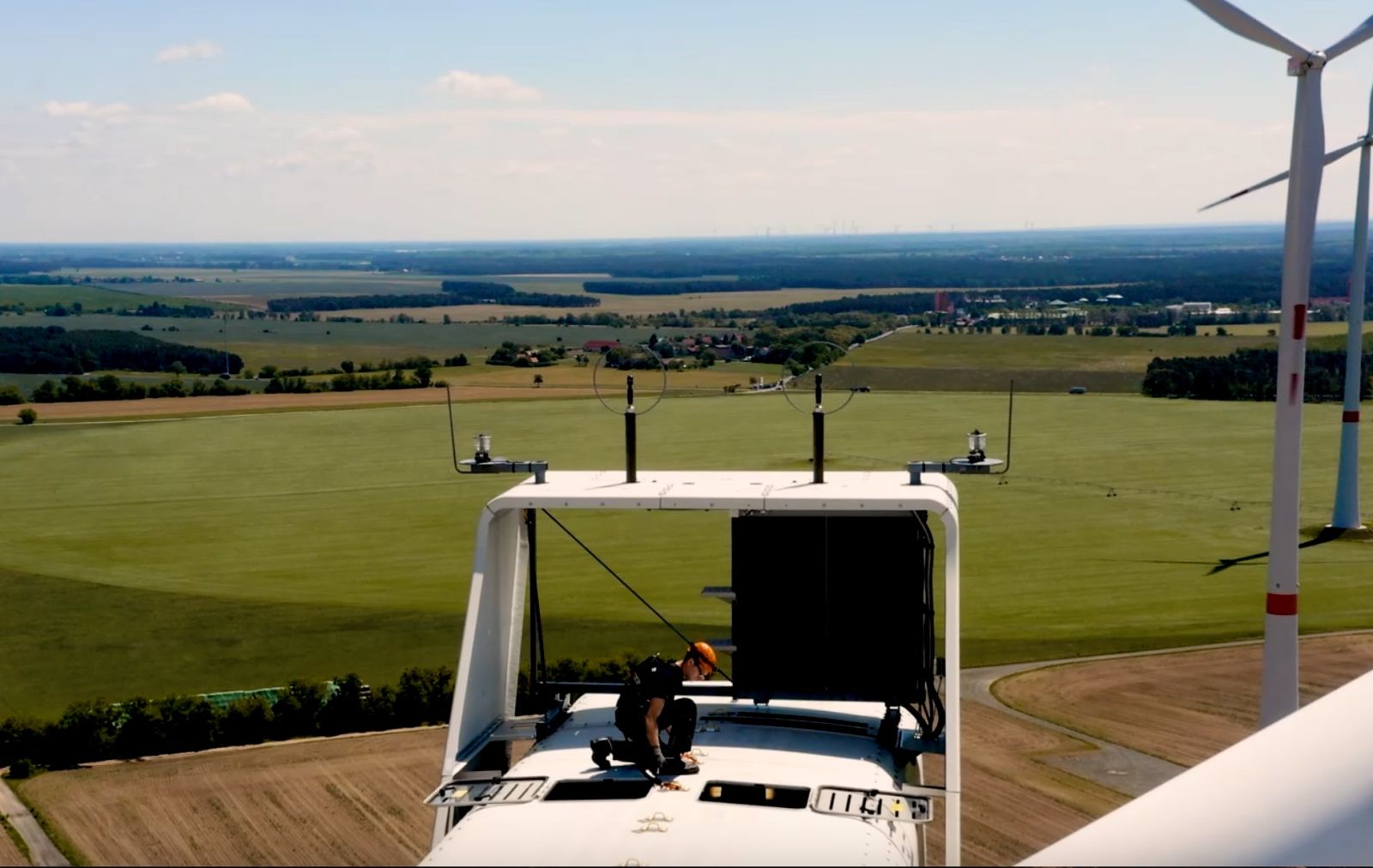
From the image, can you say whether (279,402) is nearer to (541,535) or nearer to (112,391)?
(112,391)

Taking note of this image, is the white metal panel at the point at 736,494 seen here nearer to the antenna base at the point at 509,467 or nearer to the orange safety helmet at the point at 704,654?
the antenna base at the point at 509,467

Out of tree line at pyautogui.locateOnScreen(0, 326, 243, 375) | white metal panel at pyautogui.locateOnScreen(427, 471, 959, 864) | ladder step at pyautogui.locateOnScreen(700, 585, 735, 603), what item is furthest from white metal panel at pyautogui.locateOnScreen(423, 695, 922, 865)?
tree line at pyautogui.locateOnScreen(0, 326, 243, 375)

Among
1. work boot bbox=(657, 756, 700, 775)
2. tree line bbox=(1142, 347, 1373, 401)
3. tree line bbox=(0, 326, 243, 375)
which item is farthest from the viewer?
tree line bbox=(0, 326, 243, 375)

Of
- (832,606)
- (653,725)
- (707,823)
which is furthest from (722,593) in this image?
(707,823)

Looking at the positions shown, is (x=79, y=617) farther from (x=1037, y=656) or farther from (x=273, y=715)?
(x=1037, y=656)

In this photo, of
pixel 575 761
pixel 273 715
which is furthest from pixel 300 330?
pixel 575 761

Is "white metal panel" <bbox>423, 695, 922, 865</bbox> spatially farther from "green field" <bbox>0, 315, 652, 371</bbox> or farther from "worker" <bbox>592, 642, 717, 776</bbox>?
"green field" <bbox>0, 315, 652, 371</bbox>
